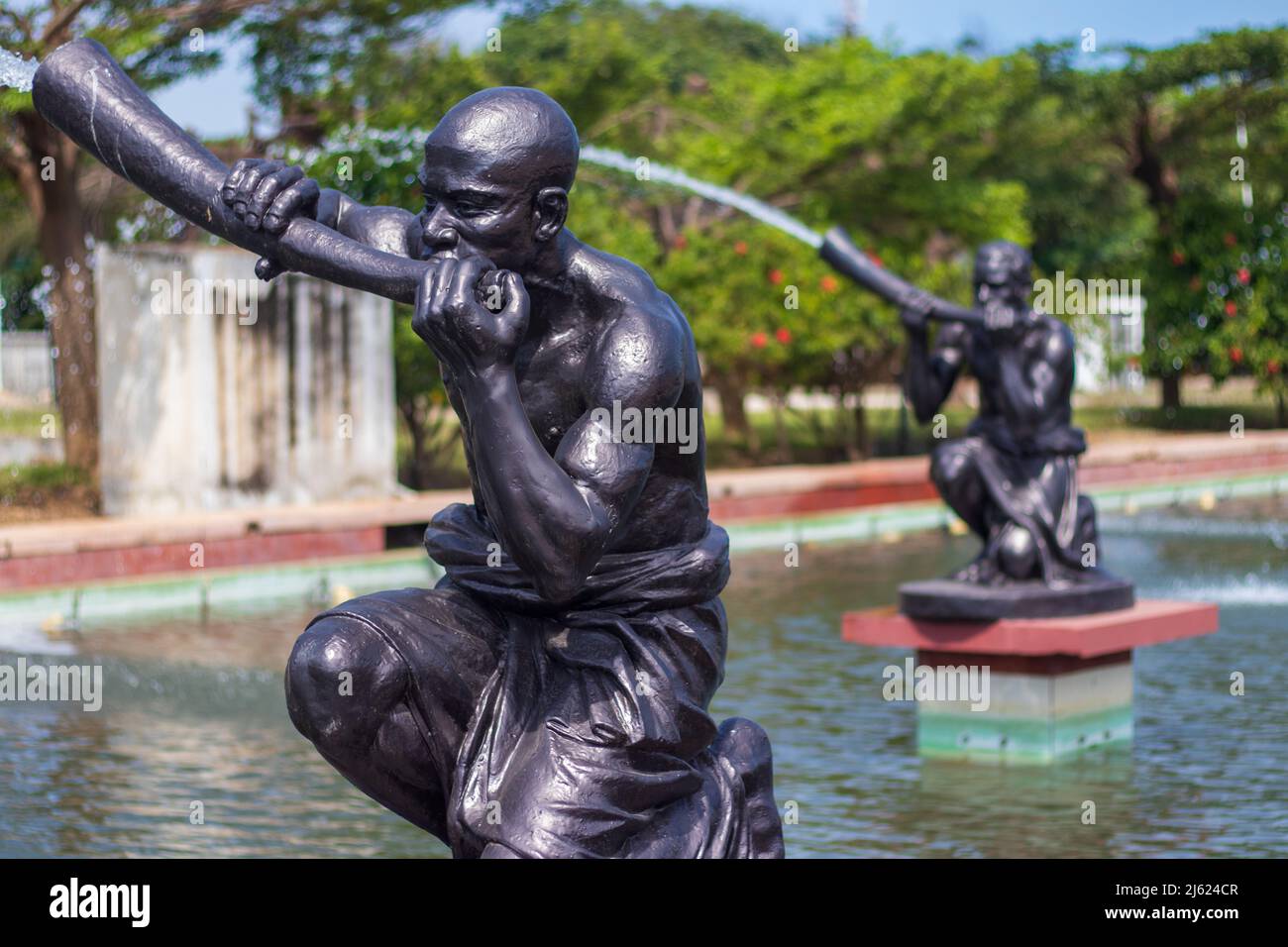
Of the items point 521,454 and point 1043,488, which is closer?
point 521,454

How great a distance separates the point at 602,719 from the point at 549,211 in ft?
3.07

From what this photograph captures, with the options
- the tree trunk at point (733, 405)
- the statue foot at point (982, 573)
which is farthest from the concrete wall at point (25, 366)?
the statue foot at point (982, 573)

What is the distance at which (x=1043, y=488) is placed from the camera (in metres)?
7.34

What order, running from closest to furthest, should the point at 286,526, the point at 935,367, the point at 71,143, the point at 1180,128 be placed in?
the point at 935,367, the point at 286,526, the point at 71,143, the point at 1180,128

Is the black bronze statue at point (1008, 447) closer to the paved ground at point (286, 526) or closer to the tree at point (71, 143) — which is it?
the paved ground at point (286, 526)

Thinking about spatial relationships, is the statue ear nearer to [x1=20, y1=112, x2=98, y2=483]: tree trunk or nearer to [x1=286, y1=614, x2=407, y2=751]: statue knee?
[x1=286, y1=614, x2=407, y2=751]: statue knee

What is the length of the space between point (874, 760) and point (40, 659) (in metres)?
4.08

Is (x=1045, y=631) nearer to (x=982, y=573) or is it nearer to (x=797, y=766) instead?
(x=982, y=573)

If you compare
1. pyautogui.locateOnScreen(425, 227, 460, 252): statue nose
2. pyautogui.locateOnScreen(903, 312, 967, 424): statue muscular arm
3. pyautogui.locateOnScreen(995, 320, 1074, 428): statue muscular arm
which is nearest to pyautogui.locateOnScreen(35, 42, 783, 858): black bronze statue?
pyautogui.locateOnScreen(425, 227, 460, 252): statue nose

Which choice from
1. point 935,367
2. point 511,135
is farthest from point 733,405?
point 511,135

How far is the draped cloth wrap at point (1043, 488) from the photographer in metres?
7.22

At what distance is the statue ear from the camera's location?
3.56m

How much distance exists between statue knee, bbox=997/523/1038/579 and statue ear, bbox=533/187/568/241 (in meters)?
3.94

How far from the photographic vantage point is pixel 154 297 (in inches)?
537
